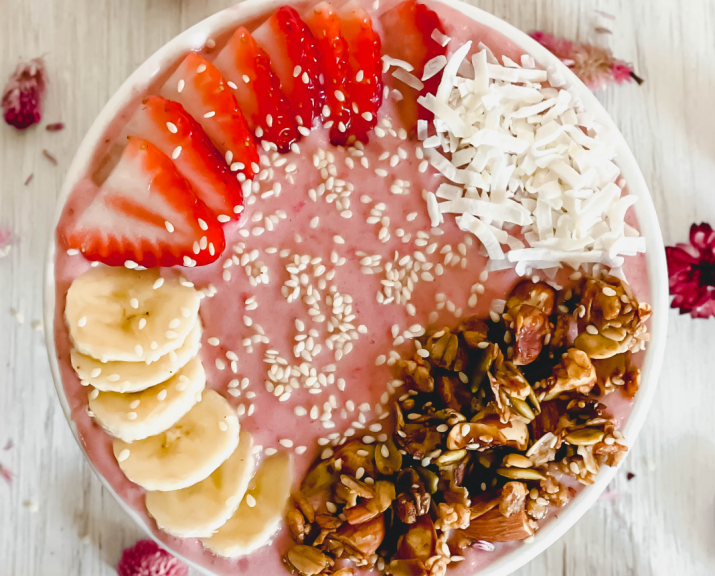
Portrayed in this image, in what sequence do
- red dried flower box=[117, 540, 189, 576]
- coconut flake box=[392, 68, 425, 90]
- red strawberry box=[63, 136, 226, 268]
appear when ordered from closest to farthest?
1. red strawberry box=[63, 136, 226, 268]
2. coconut flake box=[392, 68, 425, 90]
3. red dried flower box=[117, 540, 189, 576]

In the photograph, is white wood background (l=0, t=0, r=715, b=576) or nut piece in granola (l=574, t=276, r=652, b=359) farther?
white wood background (l=0, t=0, r=715, b=576)

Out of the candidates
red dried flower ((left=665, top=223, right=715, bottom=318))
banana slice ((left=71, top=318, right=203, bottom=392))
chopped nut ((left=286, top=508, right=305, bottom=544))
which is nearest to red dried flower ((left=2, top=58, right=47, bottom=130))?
banana slice ((left=71, top=318, right=203, bottom=392))

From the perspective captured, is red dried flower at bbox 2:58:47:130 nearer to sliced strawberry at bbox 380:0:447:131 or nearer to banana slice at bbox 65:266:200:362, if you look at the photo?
banana slice at bbox 65:266:200:362

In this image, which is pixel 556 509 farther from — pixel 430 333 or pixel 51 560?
pixel 51 560

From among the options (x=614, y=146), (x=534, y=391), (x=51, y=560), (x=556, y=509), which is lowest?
(x=51, y=560)

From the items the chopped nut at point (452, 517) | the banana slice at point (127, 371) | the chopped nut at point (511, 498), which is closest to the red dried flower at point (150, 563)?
the banana slice at point (127, 371)

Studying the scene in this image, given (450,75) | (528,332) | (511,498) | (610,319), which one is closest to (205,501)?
(511,498)

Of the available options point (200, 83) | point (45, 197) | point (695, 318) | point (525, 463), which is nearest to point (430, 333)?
point (525, 463)
